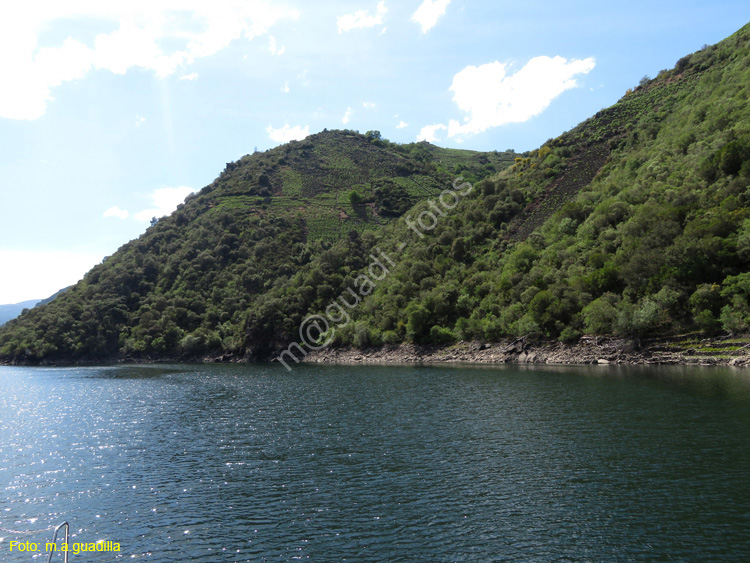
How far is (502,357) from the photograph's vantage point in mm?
78562

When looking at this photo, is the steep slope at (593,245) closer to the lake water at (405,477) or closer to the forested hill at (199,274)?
the forested hill at (199,274)

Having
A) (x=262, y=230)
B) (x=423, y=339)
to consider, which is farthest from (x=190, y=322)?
(x=423, y=339)

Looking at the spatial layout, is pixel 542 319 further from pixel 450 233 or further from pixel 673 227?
pixel 450 233

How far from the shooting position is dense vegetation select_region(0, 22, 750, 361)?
2520 inches

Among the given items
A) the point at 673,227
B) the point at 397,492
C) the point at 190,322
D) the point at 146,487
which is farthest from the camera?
the point at 190,322

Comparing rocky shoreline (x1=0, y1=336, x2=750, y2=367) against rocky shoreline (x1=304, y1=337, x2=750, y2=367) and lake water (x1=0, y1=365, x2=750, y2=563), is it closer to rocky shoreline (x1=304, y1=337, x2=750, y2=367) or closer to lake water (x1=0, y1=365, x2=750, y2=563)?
rocky shoreline (x1=304, y1=337, x2=750, y2=367)

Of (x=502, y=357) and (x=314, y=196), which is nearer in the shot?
(x=502, y=357)

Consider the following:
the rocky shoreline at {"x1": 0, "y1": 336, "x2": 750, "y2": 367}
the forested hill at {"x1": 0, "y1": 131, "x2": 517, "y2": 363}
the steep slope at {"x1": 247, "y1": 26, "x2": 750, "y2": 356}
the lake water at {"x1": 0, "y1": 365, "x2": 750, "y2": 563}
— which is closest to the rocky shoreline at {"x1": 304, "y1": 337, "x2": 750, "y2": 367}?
the rocky shoreline at {"x1": 0, "y1": 336, "x2": 750, "y2": 367}

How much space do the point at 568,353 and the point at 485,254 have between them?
150 feet

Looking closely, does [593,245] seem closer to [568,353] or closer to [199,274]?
[568,353]

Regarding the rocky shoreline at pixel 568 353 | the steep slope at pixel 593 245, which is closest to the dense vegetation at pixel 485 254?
the steep slope at pixel 593 245

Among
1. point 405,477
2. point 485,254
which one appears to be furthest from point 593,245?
point 405,477

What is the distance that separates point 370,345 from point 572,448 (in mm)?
81517

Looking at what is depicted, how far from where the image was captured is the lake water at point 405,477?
52.5 ft
